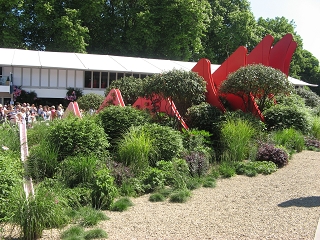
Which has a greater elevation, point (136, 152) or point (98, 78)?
point (98, 78)

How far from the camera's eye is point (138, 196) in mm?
7086

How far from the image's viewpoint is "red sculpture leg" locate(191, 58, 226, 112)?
13242mm

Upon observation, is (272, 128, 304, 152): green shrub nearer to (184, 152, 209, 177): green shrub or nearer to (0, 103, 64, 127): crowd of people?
(184, 152, 209, 177): green shrub

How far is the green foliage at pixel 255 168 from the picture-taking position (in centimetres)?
902

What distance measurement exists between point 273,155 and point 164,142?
3041 mm

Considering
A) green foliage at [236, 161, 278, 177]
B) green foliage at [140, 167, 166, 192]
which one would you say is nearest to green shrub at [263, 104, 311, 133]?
green foliage at [236, 161, 278, 177]

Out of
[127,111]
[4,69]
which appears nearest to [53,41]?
[4,69]

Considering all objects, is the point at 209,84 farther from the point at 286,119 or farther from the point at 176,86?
the point at 286,119

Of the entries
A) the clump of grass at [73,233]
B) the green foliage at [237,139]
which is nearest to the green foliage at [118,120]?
the green foliage at [237,139]

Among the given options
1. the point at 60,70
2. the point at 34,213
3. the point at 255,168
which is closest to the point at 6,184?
the point at 34,213

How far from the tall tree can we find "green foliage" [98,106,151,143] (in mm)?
29867

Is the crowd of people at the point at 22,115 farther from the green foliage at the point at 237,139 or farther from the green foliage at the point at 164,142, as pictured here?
the green foliage at the point at 237,139

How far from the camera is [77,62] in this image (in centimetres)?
2819

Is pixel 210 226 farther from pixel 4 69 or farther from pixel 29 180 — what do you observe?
pixel 4 69
